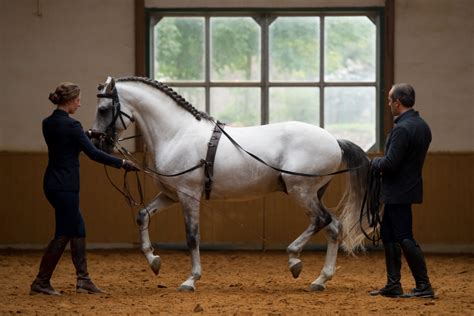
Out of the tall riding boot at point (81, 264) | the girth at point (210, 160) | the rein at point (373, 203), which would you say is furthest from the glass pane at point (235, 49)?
the tall riding boot at point (81, 264)

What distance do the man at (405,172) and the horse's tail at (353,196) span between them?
1.75 feet

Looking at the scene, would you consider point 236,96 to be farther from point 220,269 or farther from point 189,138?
point 189,138

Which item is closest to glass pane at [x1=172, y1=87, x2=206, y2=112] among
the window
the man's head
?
the window

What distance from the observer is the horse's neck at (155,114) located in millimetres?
7707

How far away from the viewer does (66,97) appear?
23.3 feet

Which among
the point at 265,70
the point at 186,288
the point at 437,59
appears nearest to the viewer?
the point at 186,288

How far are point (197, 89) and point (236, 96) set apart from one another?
0.46m

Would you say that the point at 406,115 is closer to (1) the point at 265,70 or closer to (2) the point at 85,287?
(2) the point at 85,287

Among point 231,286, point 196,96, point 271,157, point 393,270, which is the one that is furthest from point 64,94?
point 196,96

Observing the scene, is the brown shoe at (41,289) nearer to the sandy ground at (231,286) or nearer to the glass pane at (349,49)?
the sandy ground at (231,286)

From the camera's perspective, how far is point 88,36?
35.8 feet

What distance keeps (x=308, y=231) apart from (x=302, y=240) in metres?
0.09

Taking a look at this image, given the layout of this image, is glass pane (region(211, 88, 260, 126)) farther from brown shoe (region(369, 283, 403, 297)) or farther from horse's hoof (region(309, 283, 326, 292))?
brown shoe (region(369, 283, 403, 297))

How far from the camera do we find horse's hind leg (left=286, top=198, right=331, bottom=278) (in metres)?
7.52
